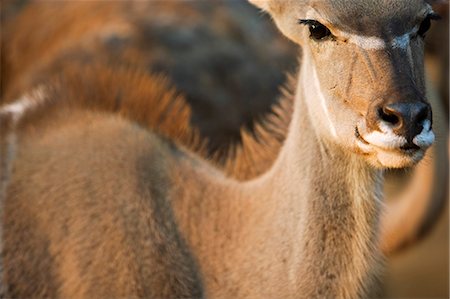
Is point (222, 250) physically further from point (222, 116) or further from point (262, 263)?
point (222, 116)

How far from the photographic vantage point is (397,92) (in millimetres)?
2303

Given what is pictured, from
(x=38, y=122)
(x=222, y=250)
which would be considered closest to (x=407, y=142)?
(x=222, y=250)

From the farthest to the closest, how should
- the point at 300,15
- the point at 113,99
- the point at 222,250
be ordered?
the point at 113,99 < the point at 222,250 < the point at 300,15

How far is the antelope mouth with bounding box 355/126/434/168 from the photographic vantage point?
7.50 feet

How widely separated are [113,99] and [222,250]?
81 cm

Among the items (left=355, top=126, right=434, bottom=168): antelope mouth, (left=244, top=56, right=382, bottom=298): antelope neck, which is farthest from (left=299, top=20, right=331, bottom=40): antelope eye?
(left=355, top=126, right=434, bottom=168): antelope mouth

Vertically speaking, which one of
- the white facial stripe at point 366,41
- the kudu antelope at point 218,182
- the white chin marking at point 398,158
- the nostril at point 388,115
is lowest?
the kudu antelope at point 218,182

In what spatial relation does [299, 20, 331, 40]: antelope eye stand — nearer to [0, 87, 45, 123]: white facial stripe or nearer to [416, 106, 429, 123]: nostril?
[416, 106, 429, 123]: nostril

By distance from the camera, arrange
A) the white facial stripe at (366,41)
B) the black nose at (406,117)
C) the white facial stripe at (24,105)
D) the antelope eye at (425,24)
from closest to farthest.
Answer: the black nose at (406,117) < the white facial stripe at (366,41) < the antelope eye at (425,24) < the white facial stripe at (24,105)

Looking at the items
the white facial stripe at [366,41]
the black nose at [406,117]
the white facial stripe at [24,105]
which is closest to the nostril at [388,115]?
the black nose at [406,117]

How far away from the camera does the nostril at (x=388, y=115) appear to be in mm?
2265

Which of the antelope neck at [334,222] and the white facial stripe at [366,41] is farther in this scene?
the antelope neck at [334,222]

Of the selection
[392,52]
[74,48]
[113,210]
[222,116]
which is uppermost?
[392,52]

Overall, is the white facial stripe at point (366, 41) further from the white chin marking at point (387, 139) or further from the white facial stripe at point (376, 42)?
the white chin marking at point (387, 139)
